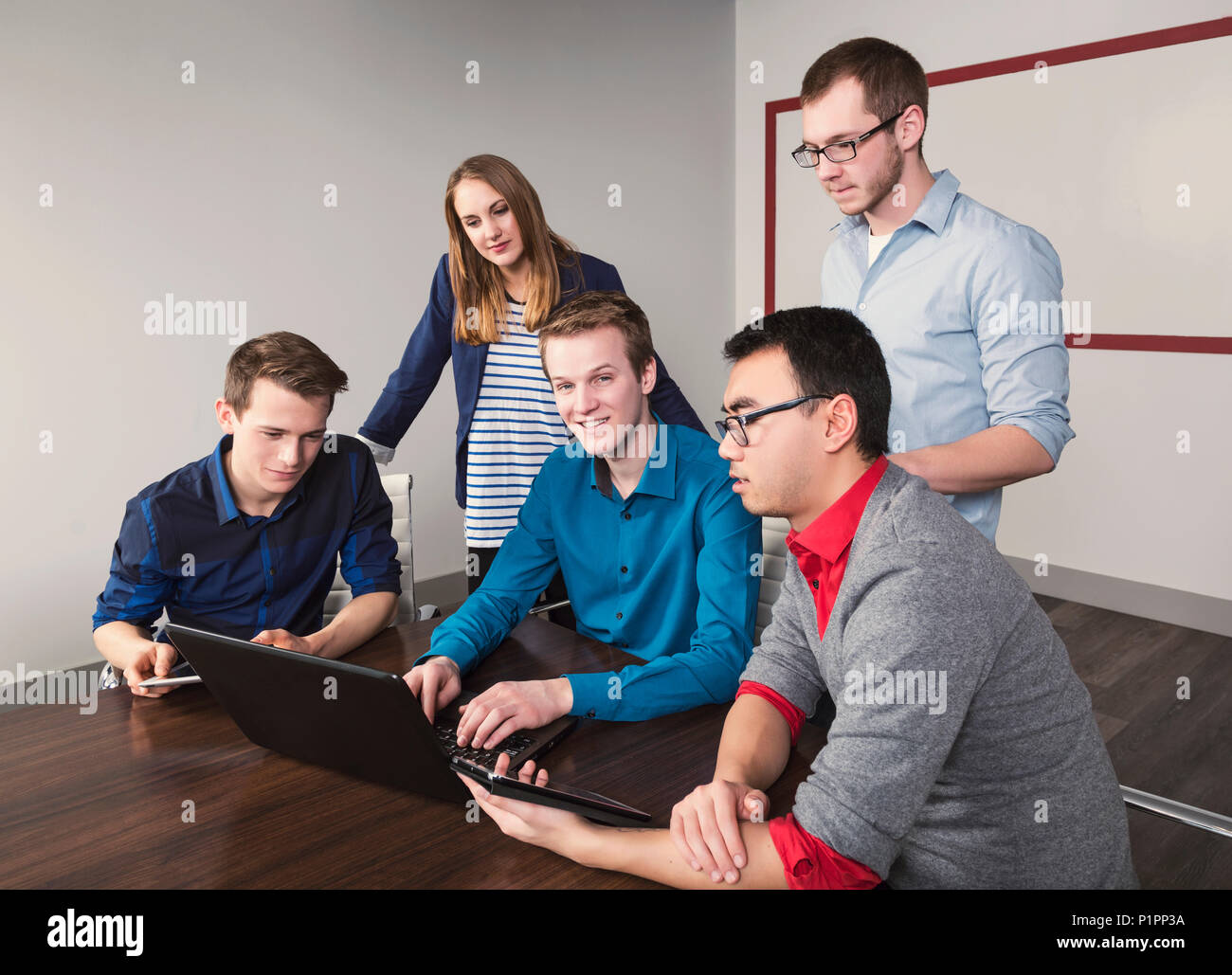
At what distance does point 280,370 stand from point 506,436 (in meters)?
0.99

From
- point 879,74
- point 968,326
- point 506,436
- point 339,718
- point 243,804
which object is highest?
point 879,74

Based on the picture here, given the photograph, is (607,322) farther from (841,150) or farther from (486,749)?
(486,749)

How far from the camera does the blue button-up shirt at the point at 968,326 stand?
1.74 metres

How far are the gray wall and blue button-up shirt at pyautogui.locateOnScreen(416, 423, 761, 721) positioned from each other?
84.4 inches

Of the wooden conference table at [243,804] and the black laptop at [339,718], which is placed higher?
the black laptop at [339,718]

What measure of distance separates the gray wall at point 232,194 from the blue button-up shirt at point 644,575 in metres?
2.14

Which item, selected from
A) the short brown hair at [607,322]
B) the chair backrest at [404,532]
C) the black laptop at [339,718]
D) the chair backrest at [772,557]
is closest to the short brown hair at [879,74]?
the short brown hair at [607,322]

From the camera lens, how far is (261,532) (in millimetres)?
1951

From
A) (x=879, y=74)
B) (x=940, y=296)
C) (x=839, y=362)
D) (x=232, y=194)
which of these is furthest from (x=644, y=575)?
(x=232, y=194)

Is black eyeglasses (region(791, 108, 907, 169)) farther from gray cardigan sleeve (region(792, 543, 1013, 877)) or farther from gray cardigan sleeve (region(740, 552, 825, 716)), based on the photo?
gray cardigan sleeve (region(792, 543, 1013, 877))

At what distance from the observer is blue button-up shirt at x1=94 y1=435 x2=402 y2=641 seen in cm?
184

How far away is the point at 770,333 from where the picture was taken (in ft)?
4.20

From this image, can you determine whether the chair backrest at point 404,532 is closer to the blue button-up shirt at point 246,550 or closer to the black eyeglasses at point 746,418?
the blue button-up shirt at point 246,550
